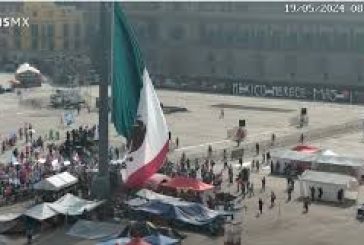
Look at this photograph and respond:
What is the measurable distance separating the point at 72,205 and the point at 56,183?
412 centimetres

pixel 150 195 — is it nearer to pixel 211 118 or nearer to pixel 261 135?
pixel 261 135

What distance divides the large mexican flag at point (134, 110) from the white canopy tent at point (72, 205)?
17.9 feet

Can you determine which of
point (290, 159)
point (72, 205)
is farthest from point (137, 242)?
point (290, 159)

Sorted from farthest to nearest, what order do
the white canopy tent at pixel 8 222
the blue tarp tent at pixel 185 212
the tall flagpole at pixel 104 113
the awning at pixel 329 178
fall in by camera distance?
the awning at pixel 329 178 < the tall flagpole at pixel 104 113 < the blue tarp tent at pixel 185 212 < the white canopy tent at pixel 8 222

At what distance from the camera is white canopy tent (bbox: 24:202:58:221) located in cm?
3769

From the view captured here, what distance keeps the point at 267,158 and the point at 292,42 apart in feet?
225

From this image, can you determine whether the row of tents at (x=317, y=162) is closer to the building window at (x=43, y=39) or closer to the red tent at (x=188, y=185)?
the red tent at (x=188, y=185)

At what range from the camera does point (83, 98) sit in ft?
311

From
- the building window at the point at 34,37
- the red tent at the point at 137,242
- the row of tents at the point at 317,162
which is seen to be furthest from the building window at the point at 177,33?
the red tent at the point at 137,242

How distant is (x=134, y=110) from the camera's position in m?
35.4

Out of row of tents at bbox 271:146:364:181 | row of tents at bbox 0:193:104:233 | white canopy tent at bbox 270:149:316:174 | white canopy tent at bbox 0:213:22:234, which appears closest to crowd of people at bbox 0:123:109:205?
row of tents at bbox 0:193:104:233

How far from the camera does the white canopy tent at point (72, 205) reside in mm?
38750

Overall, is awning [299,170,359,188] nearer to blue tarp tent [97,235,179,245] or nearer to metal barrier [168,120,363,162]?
metal barrier [168,120,363,162]

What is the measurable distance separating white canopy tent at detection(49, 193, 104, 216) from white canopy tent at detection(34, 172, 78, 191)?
2751mm
